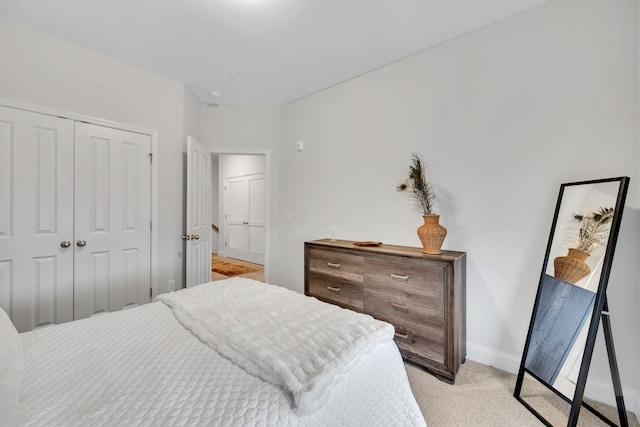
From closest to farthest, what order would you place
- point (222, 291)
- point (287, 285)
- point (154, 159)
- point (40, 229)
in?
1. point (222, 291)
2. point (40, 229)
3. point (154, 159)
4. point (287, 285)

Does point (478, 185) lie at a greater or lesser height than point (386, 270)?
greater

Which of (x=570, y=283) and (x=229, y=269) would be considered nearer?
(x=570, y=283)

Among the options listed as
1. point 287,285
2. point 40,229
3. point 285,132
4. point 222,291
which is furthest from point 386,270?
point 40,229

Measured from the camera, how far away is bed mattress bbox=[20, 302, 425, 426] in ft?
2.50

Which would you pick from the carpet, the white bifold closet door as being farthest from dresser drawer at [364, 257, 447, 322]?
the carpet

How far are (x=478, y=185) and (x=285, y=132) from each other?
2494 mm

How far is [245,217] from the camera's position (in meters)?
6.31

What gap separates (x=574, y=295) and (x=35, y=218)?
A: 12.6 feet

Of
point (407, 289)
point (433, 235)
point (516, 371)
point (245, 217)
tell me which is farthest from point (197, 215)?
point (516, 371)

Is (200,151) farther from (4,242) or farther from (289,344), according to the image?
(289,344)

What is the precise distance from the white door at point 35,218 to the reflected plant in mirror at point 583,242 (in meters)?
3.72

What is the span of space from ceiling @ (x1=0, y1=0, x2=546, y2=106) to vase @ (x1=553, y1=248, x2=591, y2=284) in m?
1.75

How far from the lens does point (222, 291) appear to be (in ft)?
5.70

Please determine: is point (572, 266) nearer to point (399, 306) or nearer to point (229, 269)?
point (399, 306)
